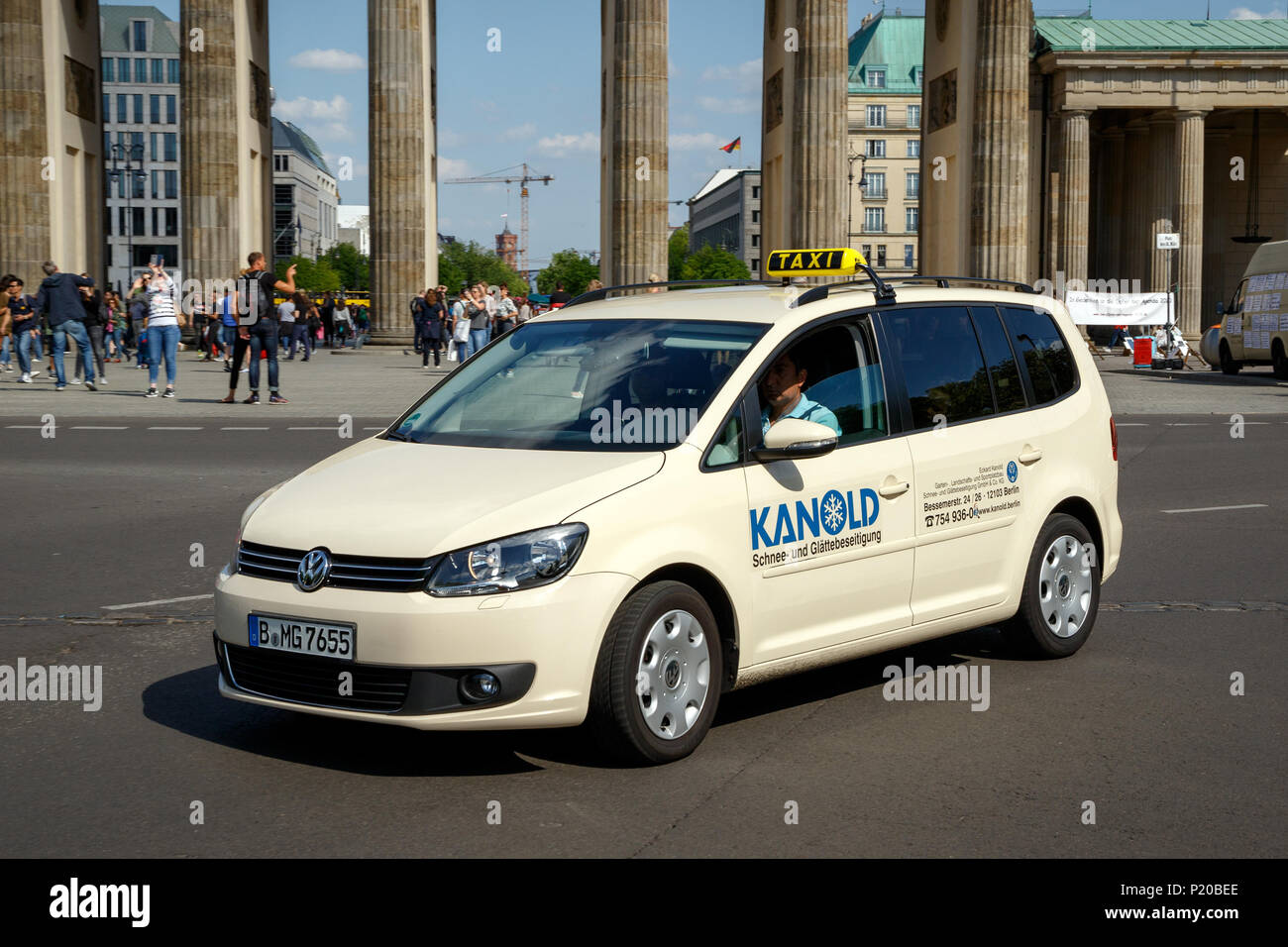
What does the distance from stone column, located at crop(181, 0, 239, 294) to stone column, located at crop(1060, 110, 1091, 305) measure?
35415 millimetres

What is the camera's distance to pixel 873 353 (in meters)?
6.95

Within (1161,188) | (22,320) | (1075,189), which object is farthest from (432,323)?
(1161,188)

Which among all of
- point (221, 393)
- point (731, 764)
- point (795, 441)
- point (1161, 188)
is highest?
point (1161, 188)

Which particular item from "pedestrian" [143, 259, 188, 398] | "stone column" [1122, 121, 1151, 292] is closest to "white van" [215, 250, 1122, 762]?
"pedestrian" [143, 259, 188, 398]

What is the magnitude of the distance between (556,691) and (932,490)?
87.6 inches

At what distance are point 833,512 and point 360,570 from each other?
1981 millimetres

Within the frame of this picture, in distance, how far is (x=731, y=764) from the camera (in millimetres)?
5809

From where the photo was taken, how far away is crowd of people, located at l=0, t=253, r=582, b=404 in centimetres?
2408

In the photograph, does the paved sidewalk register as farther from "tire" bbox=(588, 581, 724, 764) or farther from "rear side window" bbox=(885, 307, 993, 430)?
"tire" bbox=(588, 581, 724, 764)

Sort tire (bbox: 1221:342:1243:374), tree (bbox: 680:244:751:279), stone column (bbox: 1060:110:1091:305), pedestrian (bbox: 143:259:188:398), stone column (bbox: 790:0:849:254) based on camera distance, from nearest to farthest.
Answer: pedestrian (bbox: 143:259:188:398) < stone column (bbox: 790:0:849:254) < tire (bbox: 1221:342:1243:374) < stone column (bbox: 1060:110:1091:305) < tree (bbox: 680:244:751:279)

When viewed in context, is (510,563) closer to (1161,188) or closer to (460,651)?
(460,651)

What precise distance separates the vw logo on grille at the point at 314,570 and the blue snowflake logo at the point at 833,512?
2.00 metres

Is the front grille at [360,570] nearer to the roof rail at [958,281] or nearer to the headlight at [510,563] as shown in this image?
the headlight at [510,563]
